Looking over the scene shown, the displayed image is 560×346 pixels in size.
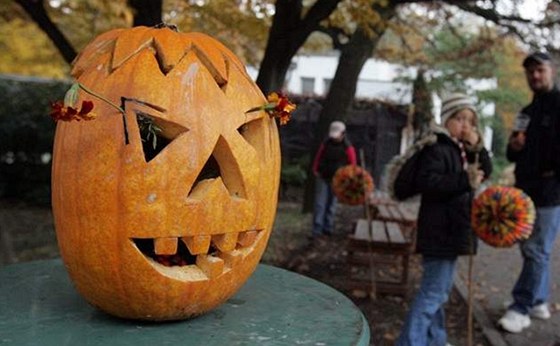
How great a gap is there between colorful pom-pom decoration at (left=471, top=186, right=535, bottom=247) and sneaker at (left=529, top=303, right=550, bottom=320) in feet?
6.51

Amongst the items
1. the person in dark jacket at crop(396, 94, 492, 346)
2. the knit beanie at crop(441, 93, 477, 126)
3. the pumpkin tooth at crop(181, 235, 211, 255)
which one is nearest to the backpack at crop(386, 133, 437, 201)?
the person in dark jacket at crop(396, 94, 492, 346)

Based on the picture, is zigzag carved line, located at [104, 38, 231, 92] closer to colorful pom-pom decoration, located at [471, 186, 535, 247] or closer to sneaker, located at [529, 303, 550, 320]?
A: colorful pom-pom decoration, located at [471, 186, 535, 247]

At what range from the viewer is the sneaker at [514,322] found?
497 centimetres

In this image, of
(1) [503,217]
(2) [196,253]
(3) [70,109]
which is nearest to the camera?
(3) [70,109]

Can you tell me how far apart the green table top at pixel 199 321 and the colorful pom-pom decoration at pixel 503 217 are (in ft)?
4.93

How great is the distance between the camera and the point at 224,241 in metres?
2.04

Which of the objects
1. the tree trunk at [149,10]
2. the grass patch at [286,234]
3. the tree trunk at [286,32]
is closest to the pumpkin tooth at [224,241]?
the tree trunk at [286,32]

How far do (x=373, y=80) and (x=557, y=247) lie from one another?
20.7 meters

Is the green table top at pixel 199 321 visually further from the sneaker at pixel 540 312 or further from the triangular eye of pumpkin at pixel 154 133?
the sneaker at pixel 540 312

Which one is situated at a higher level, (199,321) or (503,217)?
(503,217)

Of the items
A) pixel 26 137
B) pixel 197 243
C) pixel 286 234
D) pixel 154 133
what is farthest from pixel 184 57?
pixel 26 137

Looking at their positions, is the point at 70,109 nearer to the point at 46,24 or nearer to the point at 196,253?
the point at 196,253

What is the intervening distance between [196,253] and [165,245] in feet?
0.38

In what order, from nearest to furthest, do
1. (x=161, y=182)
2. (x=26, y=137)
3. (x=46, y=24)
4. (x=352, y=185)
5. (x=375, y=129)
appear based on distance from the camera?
(x=161, y=182) < (x=352, y=185) < (x=46, y=24) < (x=26, y=137) < (x=375, y=129)
